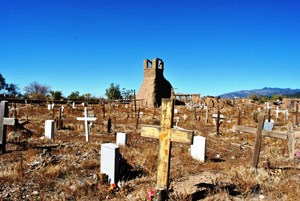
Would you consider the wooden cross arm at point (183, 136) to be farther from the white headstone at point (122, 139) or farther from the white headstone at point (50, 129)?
the white headstone at point (50, 129)

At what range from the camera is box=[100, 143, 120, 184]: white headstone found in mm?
6305

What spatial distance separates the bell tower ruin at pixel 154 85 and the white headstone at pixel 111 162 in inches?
1433

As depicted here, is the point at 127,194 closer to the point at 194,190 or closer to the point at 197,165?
the point at 194,190

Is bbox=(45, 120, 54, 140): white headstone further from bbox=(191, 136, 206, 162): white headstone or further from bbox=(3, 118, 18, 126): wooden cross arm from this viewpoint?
bbox=(191, 136, 206, 162): white headstone

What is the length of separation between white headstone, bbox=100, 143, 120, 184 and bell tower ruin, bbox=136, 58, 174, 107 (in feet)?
119

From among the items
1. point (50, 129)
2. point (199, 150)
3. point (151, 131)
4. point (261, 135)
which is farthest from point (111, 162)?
point (50, 129)

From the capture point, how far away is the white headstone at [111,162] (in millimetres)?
6305

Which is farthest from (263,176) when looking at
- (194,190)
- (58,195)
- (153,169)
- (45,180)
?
(45,180)

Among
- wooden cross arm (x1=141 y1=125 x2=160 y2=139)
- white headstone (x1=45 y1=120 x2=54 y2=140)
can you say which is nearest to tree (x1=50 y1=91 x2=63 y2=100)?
white headstone (x1=45 y1=120 x2=54 y2=140)

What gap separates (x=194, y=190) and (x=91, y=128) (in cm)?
1234

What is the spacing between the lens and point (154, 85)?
43.8m

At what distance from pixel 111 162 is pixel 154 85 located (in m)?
37.7

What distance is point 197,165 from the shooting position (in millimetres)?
8477

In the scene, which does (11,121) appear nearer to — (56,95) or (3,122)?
(3,122)
